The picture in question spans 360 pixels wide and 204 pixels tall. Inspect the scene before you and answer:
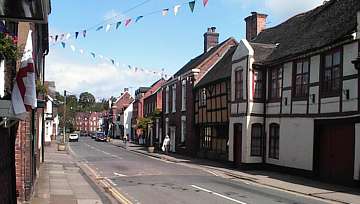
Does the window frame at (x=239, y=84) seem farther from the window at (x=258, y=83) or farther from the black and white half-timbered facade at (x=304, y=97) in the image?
the window at (x=258, y=83)

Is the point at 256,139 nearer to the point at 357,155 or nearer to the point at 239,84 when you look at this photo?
the point at 239,84

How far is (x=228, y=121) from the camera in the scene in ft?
110

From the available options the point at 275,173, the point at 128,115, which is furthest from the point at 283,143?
the point at 128,115

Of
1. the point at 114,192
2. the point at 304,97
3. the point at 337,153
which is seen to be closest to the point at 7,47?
the point at 114,192

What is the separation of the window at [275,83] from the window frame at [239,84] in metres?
2.05

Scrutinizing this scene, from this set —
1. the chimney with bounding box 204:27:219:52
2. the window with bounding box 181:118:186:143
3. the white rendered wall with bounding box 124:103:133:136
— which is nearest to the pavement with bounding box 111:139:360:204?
the window with bounding box 181:118:186:143

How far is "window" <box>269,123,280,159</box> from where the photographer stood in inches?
1076

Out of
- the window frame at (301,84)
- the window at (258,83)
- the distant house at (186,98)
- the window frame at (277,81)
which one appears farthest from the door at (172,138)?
the window frame at (301,84)

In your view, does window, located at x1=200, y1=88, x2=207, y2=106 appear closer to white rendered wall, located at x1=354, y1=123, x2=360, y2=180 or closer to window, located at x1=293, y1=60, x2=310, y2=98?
window, located at x1=293, y1=60, x2=310, y2=98

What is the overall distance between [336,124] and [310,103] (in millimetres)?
2289

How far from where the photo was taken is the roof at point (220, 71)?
35.7 meters

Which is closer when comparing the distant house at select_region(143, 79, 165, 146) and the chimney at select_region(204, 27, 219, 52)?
the chimney at select_region(204, 27, 219, 52)

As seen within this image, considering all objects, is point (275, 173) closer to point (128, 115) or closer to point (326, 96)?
point (326, 96)

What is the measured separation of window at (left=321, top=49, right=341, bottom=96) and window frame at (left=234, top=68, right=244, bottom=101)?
744 cm
